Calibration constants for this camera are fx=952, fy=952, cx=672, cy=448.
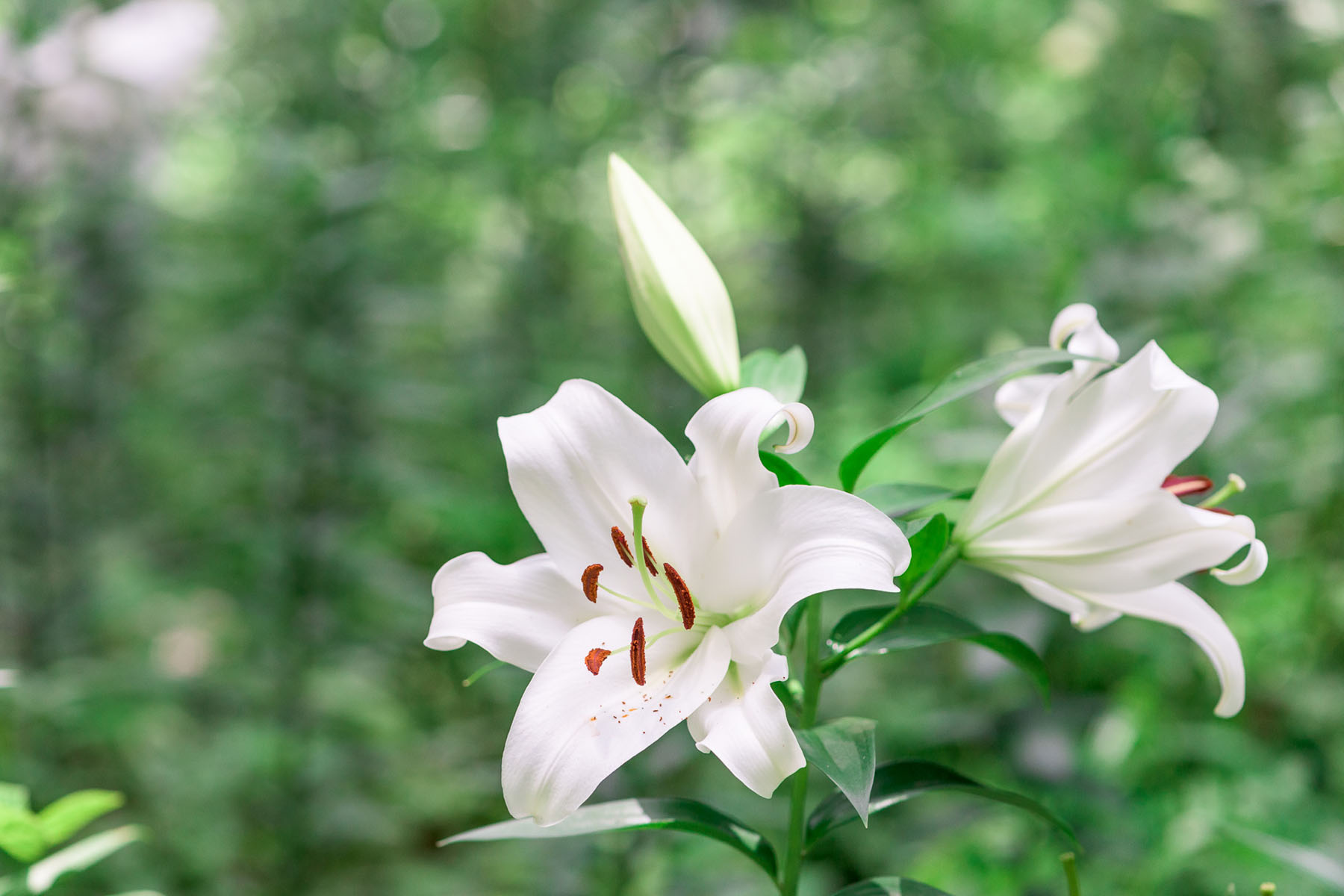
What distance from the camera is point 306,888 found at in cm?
153

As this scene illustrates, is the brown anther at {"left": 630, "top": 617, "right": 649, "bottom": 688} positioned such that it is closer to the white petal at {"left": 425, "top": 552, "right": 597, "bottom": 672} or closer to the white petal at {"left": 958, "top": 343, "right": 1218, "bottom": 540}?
the white petal at {"left": 425, "top": 552, "right": 597, "bottom": 672}

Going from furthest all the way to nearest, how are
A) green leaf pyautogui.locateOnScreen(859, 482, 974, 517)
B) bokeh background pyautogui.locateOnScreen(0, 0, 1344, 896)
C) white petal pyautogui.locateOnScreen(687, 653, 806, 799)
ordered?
bokeh background pyautogui.locateOnScreen(0, 0, 1344, 896) < green leaf pyautogui.locateOnScreen(859, 482, 974, 517) < white petal pyautogui.locateOnScreen(687, 653, 806, 799)

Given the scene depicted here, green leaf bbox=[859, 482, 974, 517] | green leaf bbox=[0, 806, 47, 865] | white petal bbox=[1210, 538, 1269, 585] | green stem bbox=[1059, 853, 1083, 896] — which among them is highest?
green leaf bbox=[859, 482, 974, 517]

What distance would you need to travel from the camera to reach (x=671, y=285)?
0.45 metres

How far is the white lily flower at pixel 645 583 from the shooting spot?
1.11 feet

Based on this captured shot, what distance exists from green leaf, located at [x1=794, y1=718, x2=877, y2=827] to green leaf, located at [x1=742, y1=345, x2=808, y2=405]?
0.15 meters

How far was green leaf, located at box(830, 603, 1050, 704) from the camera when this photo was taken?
1.31ft

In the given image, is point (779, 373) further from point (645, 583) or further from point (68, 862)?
point (68, 862)

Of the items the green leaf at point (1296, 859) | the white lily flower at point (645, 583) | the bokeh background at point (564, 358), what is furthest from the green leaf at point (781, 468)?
the bokeh background at point (564, 358)

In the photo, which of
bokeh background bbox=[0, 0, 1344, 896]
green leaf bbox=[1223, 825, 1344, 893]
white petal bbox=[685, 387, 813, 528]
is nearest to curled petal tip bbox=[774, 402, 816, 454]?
white petal bbox=[685, 387, 813, 528]

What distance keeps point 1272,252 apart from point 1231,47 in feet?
1.19

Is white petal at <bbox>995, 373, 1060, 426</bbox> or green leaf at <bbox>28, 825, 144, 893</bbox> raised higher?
white petal at <bbox>995, 373, 1060, 426</bbox>

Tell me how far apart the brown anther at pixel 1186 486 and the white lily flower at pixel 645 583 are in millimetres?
171

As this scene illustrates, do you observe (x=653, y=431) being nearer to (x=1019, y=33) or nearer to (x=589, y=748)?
(x=589, y=748)
